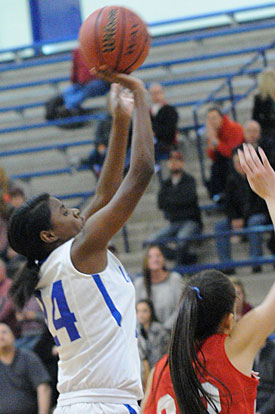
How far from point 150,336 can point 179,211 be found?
5.98 feet

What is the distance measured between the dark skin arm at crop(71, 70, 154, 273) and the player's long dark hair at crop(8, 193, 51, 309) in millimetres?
193

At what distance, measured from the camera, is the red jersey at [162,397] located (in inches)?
105

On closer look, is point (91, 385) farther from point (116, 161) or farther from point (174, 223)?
point (174, 223)

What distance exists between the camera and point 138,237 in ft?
26.6

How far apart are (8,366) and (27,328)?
0.86 meters

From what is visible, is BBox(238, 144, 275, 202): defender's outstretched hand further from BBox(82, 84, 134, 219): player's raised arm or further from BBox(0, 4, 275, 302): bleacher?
BBox(0, 4, 275, 302): bleacher

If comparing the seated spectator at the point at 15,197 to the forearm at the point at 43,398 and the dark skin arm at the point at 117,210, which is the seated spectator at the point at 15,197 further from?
the dark skin arm at the point at 117,210

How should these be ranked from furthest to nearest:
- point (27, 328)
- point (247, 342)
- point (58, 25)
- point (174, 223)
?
point (58, 25), point (174, 223), point (27, 328), point (247, 342)

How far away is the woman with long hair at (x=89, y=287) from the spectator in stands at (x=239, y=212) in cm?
389

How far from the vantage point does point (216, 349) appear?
8.41ft

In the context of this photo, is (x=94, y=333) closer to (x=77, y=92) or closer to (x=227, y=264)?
(x=227, y=264)

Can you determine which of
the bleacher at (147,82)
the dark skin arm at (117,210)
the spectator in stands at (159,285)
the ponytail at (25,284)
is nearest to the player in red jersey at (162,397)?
the dark skin arm at (117,210)

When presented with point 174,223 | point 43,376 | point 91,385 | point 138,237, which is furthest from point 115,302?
point 138,237

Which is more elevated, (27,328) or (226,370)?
(226,370)
